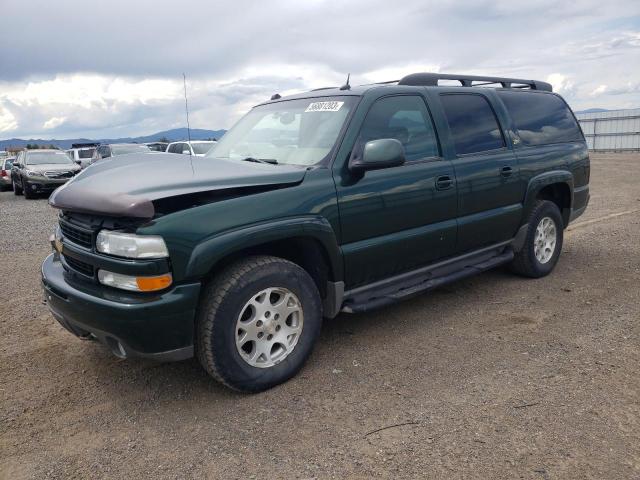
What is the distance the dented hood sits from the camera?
8.83 feet

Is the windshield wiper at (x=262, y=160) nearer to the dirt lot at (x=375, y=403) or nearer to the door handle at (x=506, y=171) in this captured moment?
the dirt lot at (x=375, y=403)

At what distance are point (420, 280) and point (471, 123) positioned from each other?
1469 mm

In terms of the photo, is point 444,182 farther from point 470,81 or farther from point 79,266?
point 79,266

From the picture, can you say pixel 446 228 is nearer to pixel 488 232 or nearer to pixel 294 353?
pixel 488 232

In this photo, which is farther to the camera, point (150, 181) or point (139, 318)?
point (150, 181)

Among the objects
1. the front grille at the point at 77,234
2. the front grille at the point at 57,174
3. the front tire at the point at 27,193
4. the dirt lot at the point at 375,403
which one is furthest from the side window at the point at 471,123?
the front tire at the point at 27,193

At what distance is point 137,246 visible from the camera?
8.69 ft

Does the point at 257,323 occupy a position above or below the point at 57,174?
below

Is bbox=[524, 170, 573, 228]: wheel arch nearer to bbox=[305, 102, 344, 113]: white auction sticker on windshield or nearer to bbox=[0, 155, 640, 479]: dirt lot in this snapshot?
bbox=[0, 155, 640, 479]: dirt lot

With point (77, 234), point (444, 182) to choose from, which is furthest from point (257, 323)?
point (444, 182)

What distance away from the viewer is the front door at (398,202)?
348cm

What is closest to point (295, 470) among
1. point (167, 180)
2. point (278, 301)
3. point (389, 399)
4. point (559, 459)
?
point (389, 399)

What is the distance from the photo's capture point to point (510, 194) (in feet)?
15.3

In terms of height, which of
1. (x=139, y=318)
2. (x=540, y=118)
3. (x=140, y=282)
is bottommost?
(x=139, y=318)
